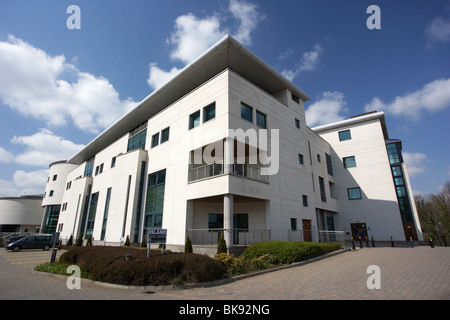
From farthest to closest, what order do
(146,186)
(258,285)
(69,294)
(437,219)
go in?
(437,219) < (146,186) < (258,285) < (69,294)

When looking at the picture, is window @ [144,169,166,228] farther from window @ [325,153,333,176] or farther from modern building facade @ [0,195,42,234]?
modern building facade @ [0,195,42,234]

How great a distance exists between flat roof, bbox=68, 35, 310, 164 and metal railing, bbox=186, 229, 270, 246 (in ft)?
42.5

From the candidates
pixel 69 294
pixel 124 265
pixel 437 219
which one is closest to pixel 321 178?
pixel 124 265

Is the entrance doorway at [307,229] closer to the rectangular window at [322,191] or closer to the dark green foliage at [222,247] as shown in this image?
the rectangular window at [322,191]

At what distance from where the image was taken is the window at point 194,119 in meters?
19.4

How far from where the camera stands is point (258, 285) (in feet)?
26.7

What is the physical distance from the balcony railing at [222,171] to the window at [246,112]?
3890 millimetres

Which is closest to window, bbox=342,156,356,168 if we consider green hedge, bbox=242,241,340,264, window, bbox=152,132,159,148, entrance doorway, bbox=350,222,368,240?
entrance doorway, bbox=350,222,368,240

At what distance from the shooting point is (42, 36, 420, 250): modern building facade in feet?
54.9

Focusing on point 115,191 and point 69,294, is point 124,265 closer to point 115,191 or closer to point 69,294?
point 69,294

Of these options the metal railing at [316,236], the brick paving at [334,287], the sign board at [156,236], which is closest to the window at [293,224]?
the metal railing at [316,236]

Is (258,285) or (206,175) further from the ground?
(206,175)

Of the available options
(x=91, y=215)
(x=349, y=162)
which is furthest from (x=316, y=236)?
(x=91, y=215)
